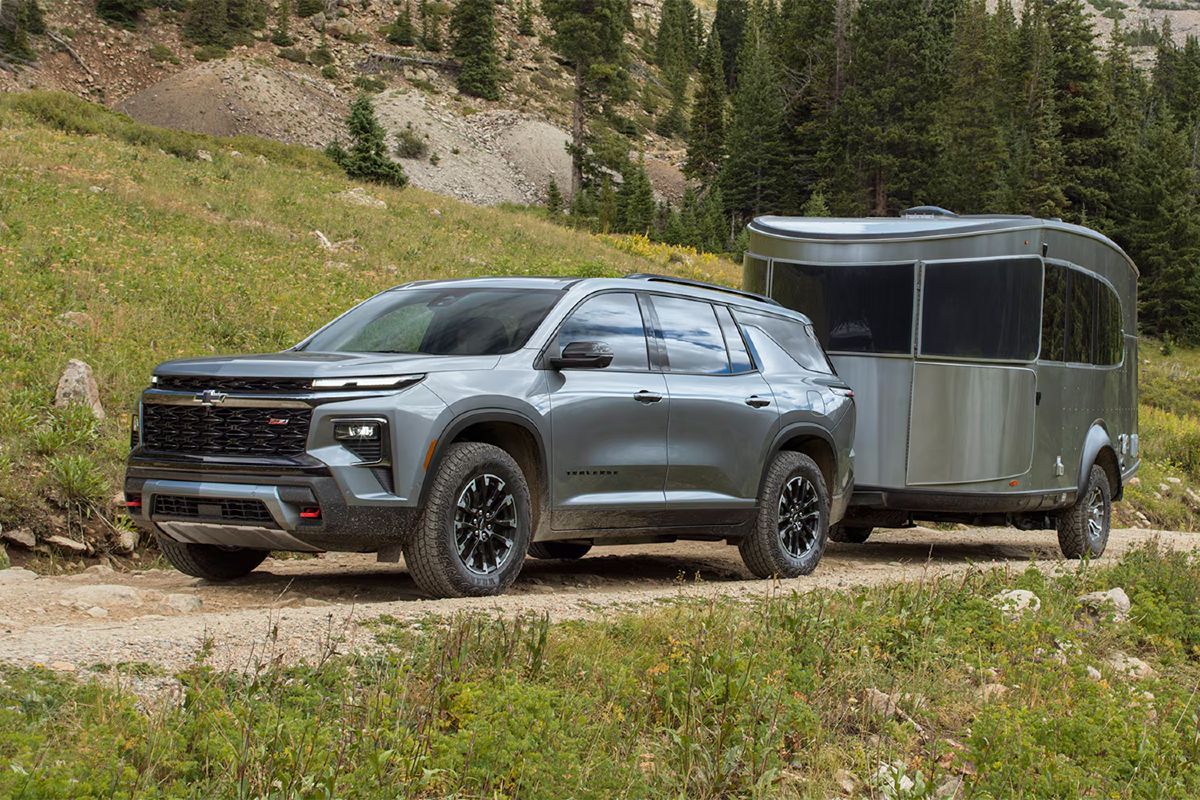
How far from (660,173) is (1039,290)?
89.2 m

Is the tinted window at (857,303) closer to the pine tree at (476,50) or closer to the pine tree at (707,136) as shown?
the pine tree at (707,136)

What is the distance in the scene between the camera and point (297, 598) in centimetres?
764

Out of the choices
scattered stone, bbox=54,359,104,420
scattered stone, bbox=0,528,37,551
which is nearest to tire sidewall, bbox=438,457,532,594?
scattered stone, bbox=0,528,37,551

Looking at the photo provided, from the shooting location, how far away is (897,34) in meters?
68.2

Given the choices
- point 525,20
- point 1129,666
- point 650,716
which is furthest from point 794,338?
point 525,20

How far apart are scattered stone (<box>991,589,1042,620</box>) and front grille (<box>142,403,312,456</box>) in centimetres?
423

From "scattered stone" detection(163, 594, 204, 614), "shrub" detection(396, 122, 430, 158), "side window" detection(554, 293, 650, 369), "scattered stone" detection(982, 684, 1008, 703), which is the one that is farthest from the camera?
"shrub" detection(396, 122, 430, 158)

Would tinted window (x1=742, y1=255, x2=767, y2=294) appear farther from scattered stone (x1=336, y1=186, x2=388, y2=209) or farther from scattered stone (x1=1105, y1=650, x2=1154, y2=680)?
scattered stone (x1=336, y1=186, x2=388, y2=209)

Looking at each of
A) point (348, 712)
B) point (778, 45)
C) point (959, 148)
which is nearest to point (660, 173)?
point (778, 45)

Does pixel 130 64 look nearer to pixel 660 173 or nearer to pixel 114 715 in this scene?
pixel 660 173

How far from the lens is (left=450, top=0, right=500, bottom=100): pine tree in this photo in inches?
3858

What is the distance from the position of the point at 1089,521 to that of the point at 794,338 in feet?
14.7

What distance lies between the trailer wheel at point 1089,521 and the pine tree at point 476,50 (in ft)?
291

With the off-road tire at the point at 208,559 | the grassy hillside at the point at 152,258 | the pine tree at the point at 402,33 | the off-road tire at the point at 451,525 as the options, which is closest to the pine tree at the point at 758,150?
the pine tree at the point at 402,33
